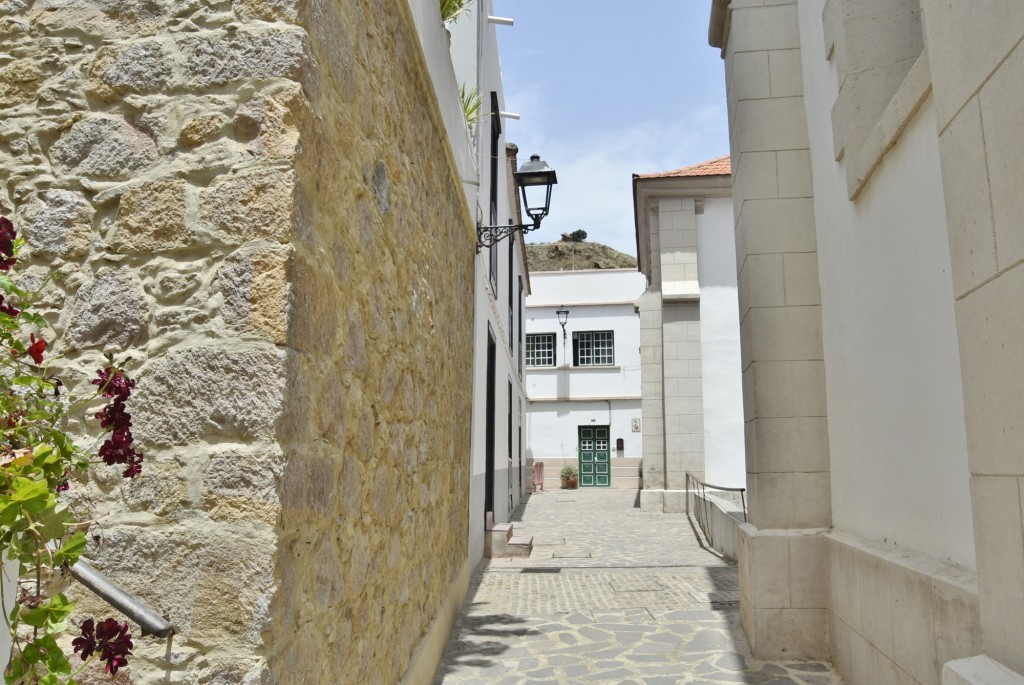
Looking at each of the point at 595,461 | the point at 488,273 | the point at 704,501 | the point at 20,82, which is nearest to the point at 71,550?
the point at 20,82

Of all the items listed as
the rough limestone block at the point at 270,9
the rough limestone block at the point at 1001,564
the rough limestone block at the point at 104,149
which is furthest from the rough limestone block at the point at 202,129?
the rough limestone block at the point at 1001,564

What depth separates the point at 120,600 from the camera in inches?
75.6

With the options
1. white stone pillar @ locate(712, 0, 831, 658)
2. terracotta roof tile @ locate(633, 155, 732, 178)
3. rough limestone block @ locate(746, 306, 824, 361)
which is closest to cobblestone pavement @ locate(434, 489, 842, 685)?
white stone pillar @ locate(712, 0, 831, 658)

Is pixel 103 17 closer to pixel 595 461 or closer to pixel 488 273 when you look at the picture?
pixel 488 273

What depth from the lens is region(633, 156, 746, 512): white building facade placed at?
14414 millimetres

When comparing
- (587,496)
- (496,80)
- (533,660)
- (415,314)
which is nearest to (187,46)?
(415,314)

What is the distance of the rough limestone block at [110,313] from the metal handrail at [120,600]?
0.60 meters

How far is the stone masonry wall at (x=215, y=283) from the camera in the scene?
2029mm

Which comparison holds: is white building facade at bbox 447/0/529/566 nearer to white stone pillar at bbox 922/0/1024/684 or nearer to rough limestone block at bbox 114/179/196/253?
rough limestone block at bbox 114/179/196/253

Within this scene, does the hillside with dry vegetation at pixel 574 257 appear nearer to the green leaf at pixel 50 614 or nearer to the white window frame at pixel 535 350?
the white window frame at pixel 535 350

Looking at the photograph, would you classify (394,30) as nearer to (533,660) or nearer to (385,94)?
(385,94)

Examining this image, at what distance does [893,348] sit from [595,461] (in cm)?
2282

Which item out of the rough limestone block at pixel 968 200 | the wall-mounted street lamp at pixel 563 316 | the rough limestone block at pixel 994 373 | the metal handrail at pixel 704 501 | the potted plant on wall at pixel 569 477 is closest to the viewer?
the rough limestone block at pixel 994 373

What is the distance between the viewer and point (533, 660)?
5105mm
